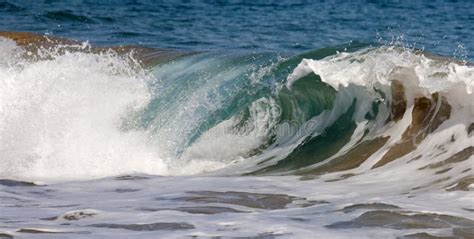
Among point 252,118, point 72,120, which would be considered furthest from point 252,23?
point 72,120

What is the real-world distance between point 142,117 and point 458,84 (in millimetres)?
3473

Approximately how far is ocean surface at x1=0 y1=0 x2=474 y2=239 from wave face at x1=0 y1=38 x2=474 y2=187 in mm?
19

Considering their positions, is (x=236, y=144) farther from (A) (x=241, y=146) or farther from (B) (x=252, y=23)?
(B) (x=252, y=23)

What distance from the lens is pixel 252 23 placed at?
21406 mm

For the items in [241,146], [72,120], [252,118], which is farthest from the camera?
[252,118]

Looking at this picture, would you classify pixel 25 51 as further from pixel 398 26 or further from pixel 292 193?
pixel 398 26

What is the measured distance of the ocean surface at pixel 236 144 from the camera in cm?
593

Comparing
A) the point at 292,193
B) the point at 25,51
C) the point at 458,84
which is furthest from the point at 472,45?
the point at 292,193

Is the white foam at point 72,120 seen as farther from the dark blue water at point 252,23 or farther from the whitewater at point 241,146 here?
the dark blue water at point 252,23

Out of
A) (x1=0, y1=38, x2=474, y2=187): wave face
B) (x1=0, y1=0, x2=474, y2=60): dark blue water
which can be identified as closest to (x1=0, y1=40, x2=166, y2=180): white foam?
(x1=0, y1=38, x2=474, y2=187): wave face

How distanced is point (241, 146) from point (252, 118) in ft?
1.68

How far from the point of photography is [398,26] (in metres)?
21.8

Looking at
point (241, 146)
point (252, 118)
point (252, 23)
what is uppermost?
point (252, 23)

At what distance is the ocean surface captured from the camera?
5926mm
